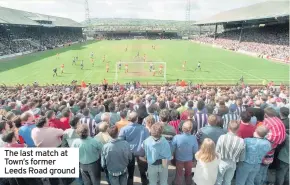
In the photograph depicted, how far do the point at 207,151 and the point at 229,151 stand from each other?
707mm

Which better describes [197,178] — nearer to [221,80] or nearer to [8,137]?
[8,137]

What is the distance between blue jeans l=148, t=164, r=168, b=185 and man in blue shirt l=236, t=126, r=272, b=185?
171 centimetres

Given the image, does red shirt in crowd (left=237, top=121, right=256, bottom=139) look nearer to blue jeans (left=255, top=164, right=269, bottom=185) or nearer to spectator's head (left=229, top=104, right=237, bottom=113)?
blue jeans (left=255, top=164, right=269, bottom=185)

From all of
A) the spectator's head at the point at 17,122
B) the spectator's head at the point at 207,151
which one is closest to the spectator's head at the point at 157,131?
the spectator's head at the point at 207,151

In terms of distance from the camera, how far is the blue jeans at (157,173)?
5.46 m

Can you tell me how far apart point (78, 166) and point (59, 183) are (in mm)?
1026

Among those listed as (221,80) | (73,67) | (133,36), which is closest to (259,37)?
(221,80)

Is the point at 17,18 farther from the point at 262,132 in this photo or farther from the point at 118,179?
the point at 262,132

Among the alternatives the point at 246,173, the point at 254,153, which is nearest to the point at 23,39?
the point at 246,173

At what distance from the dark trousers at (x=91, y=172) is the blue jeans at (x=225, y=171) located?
267 centimetres

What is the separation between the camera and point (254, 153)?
5402mm

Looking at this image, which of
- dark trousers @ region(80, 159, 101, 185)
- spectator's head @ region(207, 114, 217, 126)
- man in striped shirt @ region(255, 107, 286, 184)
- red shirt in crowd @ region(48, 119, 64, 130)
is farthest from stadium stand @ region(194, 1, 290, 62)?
dark trousers @ region(80, 159, 101, 185)

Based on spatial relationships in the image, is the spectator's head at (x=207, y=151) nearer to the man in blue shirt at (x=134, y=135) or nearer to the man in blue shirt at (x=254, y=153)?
the man in blue shirt at (x=254, y=153)

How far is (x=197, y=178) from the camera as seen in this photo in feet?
17.1
